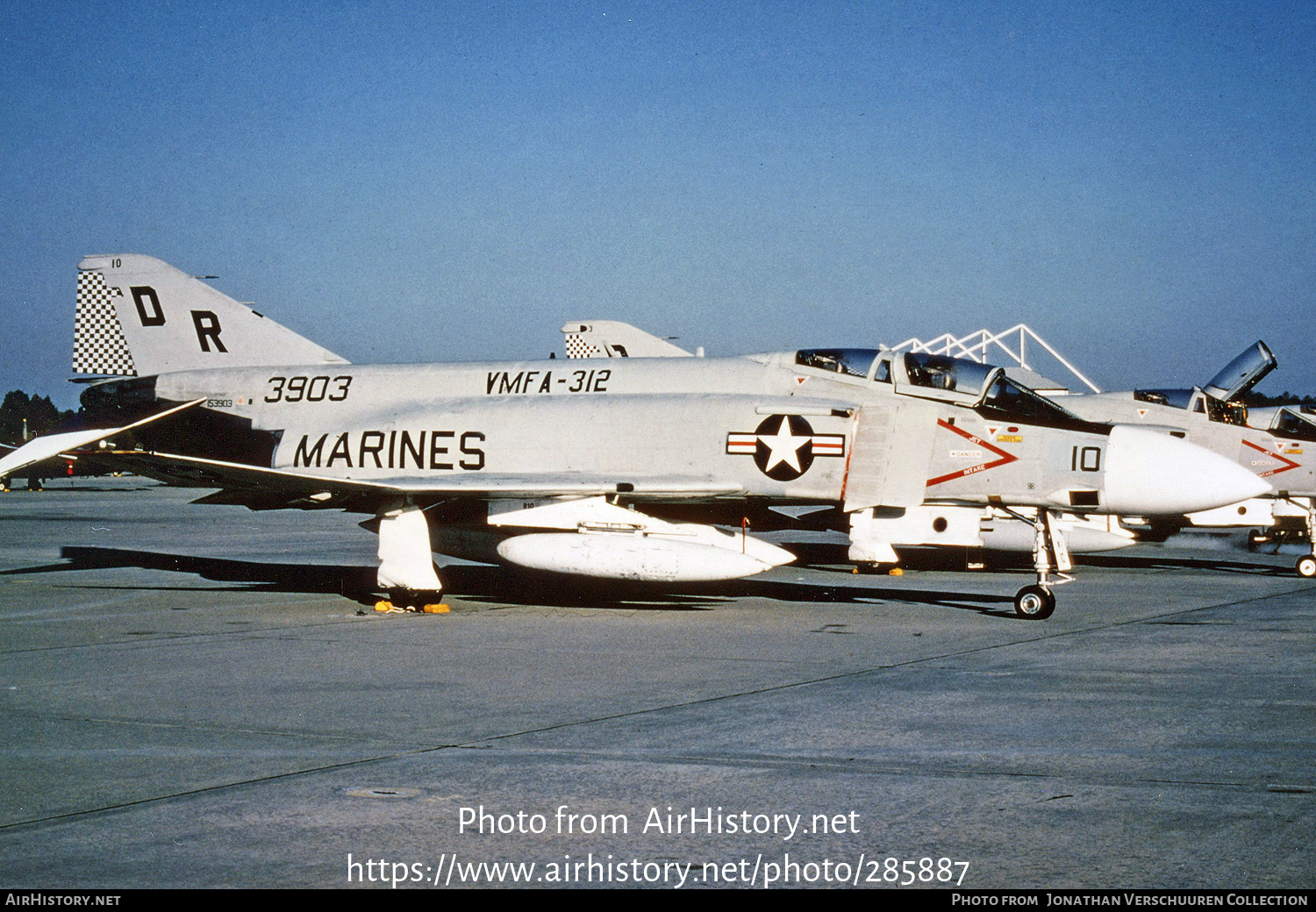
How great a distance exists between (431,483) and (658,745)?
714 centimetres

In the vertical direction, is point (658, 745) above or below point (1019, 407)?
below

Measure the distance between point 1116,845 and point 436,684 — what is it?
15.5ft

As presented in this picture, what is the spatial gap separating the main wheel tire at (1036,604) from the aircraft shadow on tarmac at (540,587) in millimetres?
519

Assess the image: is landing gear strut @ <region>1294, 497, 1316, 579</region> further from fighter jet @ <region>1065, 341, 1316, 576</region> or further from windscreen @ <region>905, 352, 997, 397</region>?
windscreen @ <region>905, 352, 997, 397</region>

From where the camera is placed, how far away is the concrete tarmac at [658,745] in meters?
4.34

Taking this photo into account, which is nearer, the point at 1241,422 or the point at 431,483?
the point at 431,483

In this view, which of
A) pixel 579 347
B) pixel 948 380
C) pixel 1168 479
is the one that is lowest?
pixel 1168 479

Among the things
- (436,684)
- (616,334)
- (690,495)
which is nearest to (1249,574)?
(690,495)

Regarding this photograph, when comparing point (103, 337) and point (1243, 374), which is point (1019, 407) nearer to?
point (1243, 374)

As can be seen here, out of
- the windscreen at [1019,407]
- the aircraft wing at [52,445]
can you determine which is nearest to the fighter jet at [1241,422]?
the windscreen at [1019,407]

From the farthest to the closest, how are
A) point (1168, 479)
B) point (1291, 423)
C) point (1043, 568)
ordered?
point (1291, 423)
point (1043, 568)
point (1168, 479)

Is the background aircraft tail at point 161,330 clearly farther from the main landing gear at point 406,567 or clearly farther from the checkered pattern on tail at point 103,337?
the main landing gear at point 406,567

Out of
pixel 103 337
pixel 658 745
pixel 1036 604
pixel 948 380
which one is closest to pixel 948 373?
pixel 948 380

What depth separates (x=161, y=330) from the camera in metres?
16.5
